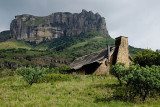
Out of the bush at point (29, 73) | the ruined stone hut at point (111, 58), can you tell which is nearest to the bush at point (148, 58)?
the ruined stone hut at point (111, 58)

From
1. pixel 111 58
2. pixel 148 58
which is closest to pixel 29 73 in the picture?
pixel 111 58

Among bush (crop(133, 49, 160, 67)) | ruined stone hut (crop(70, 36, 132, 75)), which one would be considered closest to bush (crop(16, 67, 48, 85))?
ruined stone hut (crop(70, 36, 132, 75))

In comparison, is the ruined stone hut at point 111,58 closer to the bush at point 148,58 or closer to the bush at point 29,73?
the bush at point 148,58

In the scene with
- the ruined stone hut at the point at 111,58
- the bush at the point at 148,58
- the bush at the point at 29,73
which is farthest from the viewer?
the bush at the point at 148,58

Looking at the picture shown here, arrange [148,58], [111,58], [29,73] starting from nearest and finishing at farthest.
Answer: [29,73] → [111,58] → [148,58]

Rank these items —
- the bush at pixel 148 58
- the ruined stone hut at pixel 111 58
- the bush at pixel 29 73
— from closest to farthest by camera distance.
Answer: the bush at pixel 29 73 < the ruined stone hut at pixel 111 58 < the bush at pixel 148 58

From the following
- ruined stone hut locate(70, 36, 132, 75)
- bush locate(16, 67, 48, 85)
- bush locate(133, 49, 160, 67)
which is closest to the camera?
bush locate(16, 67, 48, 85)

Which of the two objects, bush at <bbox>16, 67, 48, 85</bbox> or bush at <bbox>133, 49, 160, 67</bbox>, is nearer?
bush at <bbox>16, 67, 48, 85</bbox>

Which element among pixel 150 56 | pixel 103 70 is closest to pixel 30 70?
pixel 103 70

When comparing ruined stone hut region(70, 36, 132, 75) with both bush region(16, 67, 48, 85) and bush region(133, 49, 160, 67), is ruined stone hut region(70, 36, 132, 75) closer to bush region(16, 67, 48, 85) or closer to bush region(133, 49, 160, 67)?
bush region(133, 49, 160, 67)

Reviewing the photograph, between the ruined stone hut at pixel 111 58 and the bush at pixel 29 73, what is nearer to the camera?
the bush at pixel 29 73

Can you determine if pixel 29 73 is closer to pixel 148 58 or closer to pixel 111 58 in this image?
pixel 111 58

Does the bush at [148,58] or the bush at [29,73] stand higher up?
the bush at [148,58]

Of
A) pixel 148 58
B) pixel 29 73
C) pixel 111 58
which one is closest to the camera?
pixel 29 73
